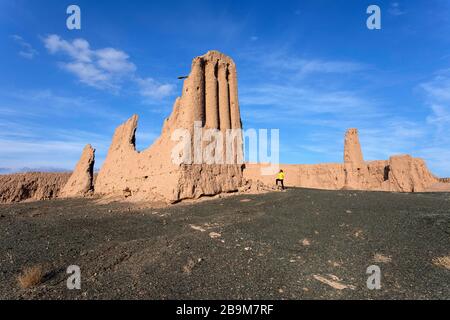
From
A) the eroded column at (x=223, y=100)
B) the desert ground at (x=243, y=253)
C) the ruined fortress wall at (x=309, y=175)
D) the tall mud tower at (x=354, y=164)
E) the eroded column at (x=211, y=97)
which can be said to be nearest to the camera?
the desert ground at (x=243, y=253)

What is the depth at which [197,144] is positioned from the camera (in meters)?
14.9

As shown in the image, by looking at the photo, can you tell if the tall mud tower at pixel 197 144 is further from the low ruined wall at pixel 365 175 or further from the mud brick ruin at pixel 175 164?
the low ruined wall at pixel 365 175

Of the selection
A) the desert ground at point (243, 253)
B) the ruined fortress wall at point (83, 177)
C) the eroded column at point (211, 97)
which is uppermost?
the eroded column at point (211, 97)

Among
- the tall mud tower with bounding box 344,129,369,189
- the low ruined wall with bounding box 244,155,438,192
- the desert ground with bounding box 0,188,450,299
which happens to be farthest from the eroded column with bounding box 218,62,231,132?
the tall mud tower with bounding box 344,129,369,189

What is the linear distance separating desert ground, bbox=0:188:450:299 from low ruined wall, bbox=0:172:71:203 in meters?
20.1

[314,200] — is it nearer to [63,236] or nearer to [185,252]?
[185,252]

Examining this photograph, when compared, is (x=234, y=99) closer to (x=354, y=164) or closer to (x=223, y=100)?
(x=223, y=100)

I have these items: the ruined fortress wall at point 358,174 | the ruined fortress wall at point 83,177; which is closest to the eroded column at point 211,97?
the ruined fortress wall at point 358,174

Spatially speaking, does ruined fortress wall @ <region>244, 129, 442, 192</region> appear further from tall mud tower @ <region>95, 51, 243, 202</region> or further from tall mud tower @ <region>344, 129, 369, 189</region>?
tall mud tower @ <region>95, 51, 243, 202</region>

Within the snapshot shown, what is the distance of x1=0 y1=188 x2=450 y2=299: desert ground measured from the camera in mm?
5376

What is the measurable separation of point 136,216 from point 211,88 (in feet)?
26.1

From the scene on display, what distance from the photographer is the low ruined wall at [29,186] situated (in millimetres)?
27500

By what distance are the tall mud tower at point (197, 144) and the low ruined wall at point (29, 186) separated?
15335mm

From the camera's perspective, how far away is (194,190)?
46.8 ft
